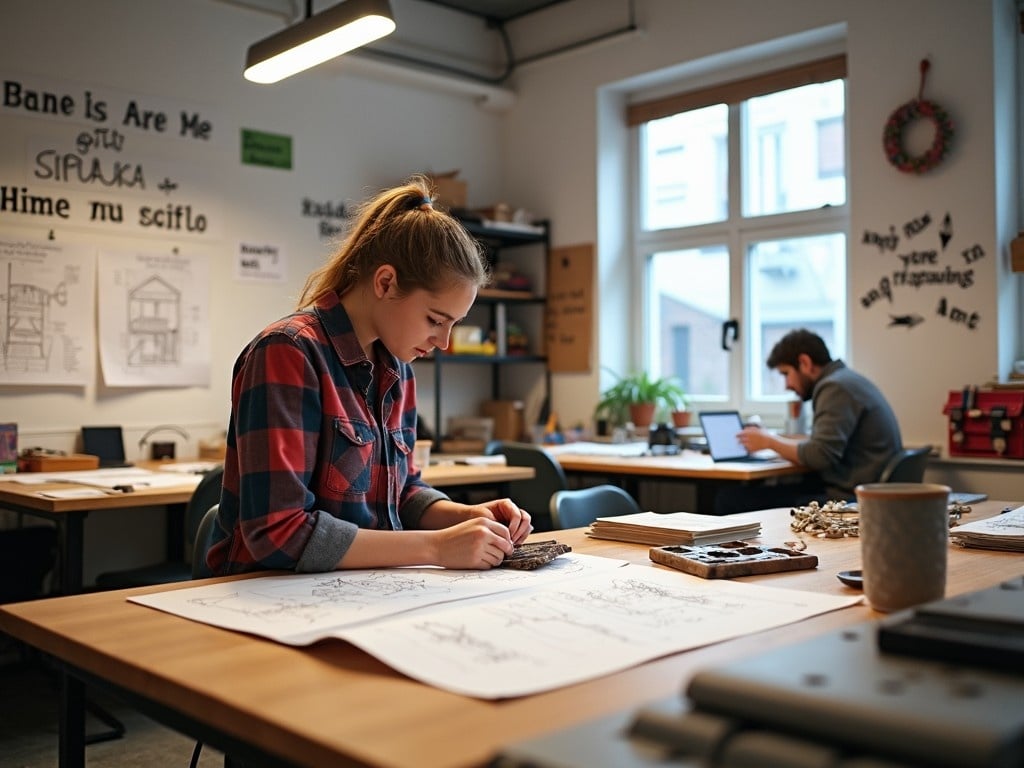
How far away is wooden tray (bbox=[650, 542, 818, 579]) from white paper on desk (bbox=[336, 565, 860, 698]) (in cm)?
5

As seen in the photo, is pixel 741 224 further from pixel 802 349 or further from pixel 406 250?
pixel 406 250

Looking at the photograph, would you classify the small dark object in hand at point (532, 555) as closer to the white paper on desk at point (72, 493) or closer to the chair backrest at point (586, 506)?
the chair backrest at point (586, 506)

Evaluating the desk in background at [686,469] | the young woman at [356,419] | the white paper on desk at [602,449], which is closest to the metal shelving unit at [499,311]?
the white paper on desk at [602,449]

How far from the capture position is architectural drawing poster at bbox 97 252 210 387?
423 cm

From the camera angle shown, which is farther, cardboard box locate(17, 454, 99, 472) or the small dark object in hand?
cardboard box locate(17, 454, 99, 472)

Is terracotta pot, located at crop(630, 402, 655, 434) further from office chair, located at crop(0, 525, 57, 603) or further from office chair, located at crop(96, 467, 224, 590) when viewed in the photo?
office chair, located at crop(0, 525, 57, 603)

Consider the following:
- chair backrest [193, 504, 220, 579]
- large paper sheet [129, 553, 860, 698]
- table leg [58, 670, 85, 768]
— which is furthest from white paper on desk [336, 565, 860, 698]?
chair backrest [193, 504, 220, 579]

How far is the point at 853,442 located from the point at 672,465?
0.68 metres

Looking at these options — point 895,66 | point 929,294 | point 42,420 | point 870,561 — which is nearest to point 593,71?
point 895,66

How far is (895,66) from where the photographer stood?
4246 mm

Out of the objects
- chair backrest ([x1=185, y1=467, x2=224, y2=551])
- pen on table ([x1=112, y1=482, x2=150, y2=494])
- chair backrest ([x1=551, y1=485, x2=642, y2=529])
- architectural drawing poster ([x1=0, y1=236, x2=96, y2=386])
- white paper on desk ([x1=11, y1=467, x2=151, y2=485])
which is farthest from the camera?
architectural drawing poster ([x1=0, y1=236, x2=96, y2=386])

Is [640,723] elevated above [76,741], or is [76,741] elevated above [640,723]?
[640,723]

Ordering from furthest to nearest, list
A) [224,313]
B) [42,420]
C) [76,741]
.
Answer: [224,313] → [42,420] → [76,741]

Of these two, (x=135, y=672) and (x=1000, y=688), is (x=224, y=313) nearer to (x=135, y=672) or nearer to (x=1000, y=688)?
(x=135, y=672)
